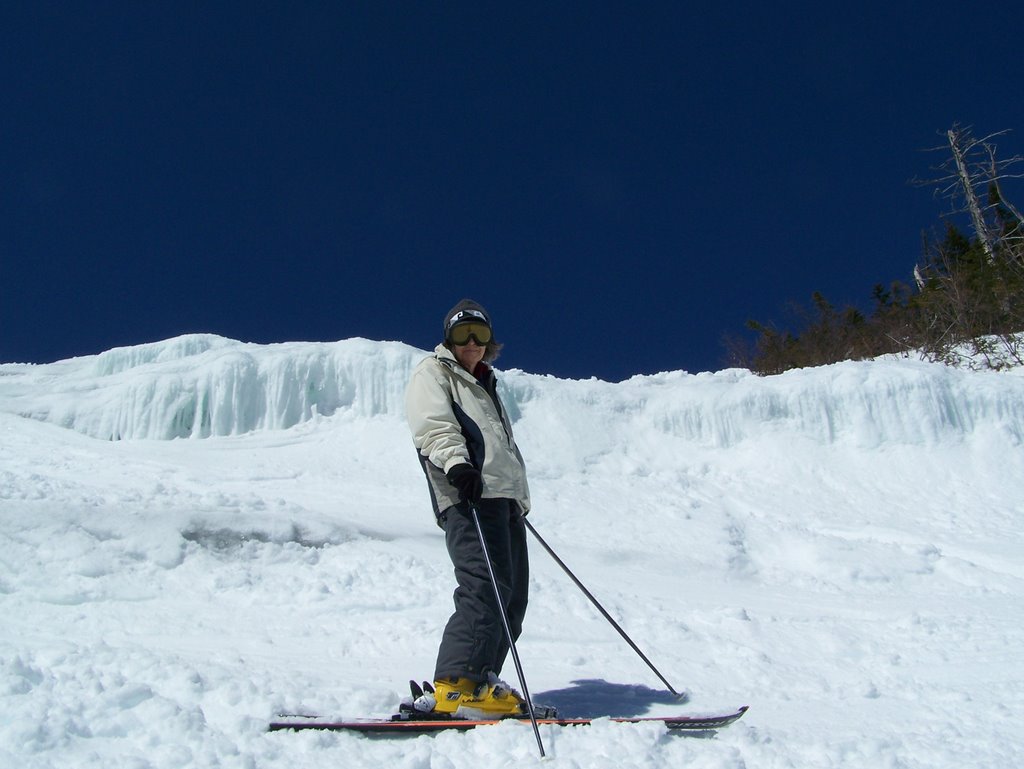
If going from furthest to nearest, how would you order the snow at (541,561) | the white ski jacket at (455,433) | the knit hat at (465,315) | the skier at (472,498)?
the knit hat at (465,315)
the white ski jacket at (455,433)
the skier at (472,498)
the snow at (541,561)

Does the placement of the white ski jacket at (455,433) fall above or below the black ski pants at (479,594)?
above

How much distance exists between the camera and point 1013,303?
1634 centimetres

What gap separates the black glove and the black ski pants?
0.08 metres

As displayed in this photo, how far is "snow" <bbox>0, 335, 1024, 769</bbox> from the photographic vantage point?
2.23 m

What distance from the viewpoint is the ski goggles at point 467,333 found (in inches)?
117

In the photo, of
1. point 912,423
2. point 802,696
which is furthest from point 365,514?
point 912,423

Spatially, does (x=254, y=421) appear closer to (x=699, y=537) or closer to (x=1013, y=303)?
(x=699, y=537)

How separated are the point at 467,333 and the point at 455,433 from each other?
474 mm

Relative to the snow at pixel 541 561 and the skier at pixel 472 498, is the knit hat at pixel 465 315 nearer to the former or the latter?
the skier at pixel 472 498

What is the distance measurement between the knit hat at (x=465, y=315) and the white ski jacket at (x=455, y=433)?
114mm

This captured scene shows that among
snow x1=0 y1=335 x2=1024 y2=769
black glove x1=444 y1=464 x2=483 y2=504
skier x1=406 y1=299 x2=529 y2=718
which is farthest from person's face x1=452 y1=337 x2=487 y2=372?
snow x1=0 y1=335 x2=1024 y2=769

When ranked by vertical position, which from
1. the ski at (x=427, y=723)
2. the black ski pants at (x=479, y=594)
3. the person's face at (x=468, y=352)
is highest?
the person's face at (x=468, y=352)

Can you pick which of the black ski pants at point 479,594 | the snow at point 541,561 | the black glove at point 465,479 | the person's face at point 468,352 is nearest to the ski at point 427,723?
the snow at point 541,561

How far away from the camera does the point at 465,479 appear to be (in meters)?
2.54
